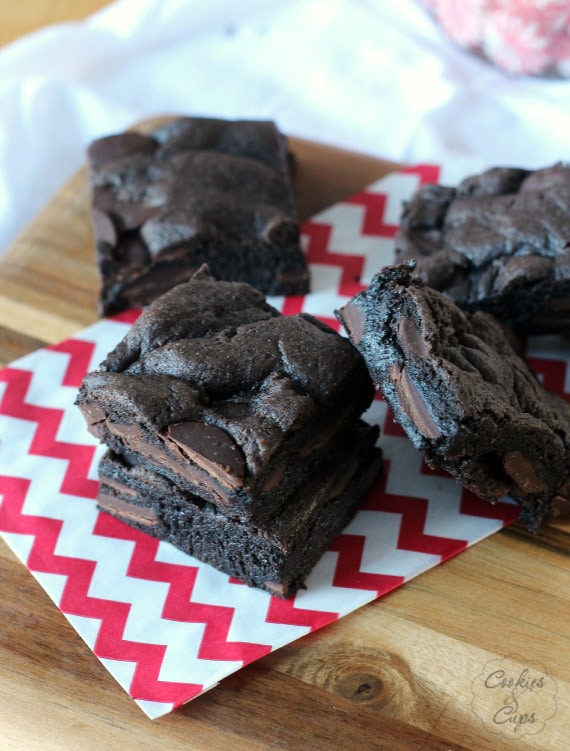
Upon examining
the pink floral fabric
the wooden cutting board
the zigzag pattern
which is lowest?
the wooden cutting board

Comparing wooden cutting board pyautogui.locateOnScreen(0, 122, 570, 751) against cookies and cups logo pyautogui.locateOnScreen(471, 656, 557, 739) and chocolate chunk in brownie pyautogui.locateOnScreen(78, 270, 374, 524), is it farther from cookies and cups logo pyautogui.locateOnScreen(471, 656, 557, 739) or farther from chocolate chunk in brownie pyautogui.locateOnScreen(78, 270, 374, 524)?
chocolate chunk in brownie pyautogui.locateOnScreen(78, 270, 374, 524)

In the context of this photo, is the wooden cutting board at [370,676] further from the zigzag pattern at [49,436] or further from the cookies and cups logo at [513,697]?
the zigzag pattern at [49,436]

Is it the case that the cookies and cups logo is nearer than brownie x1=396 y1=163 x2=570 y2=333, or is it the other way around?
the cookies and cups logo

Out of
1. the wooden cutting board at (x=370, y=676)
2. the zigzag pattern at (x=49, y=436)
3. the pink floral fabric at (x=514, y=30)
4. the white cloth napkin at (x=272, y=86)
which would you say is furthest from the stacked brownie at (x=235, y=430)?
the pink floral fabric at (x=514, y=30)

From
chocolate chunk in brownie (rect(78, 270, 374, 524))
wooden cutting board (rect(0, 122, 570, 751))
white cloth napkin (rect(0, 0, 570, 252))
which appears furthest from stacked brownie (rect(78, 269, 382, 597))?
white cloth napkin (rect(0, 0, 570, 252))

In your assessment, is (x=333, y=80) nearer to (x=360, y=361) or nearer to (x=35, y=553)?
(x=360, y=361)

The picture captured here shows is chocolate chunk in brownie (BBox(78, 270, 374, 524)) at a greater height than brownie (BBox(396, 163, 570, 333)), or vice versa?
brownie (BBox(396, 163, 570, 333))

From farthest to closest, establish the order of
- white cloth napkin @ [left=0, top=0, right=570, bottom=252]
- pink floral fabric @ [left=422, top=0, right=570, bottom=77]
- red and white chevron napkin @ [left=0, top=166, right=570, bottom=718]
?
white cloth napkin @ [left=0, top=0, right=570, bottom=252] → pink floral fabric @ [left=422, top=0, right=570, bottom=77] → red and white chevron napkin @ [left=0, top=166, right=570, bottom=718]
